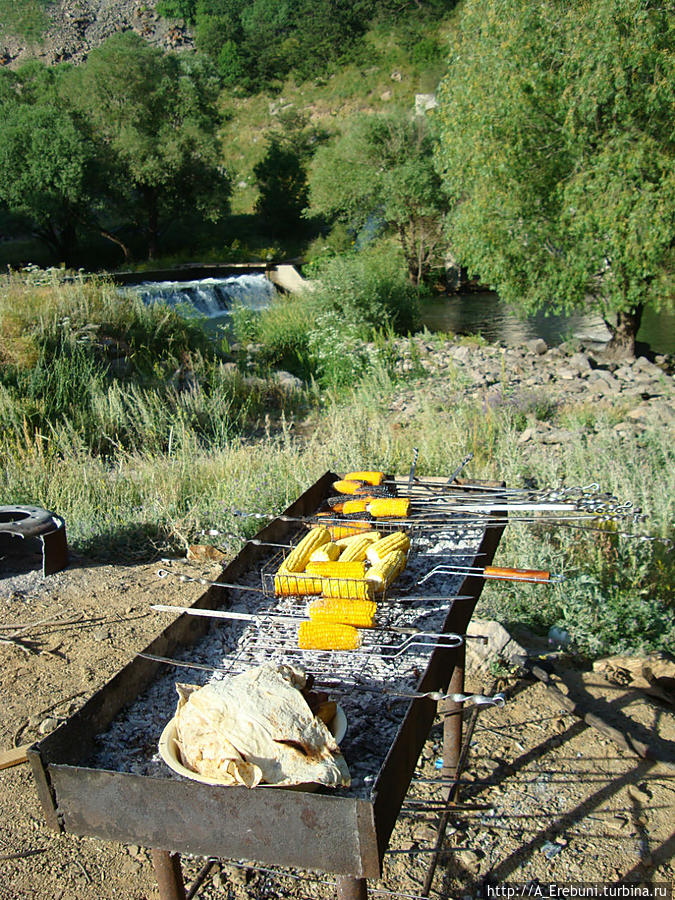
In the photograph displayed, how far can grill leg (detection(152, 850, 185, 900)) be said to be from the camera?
5.95 feet

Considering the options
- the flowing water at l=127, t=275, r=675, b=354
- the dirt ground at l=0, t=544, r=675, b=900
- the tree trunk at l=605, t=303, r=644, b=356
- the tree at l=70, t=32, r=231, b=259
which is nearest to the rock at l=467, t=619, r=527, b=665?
the dirt ground at l=0, t=544, r=675, b=900

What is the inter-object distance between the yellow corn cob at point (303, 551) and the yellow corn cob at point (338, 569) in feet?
0.24

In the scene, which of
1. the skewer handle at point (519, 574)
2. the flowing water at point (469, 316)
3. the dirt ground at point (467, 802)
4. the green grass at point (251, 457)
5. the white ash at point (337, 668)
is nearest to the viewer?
the white ash at point (337, 668)

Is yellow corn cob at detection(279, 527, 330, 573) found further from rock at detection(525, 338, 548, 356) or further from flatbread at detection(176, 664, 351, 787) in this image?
rock at detection(525, 338, 548, 356)

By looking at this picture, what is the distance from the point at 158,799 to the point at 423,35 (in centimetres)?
5727

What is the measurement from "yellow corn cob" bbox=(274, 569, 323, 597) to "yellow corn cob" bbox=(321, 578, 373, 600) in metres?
0.05

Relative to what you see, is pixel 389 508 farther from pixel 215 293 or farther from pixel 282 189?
pixel 282 189

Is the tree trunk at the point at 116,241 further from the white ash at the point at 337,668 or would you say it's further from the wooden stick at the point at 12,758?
the white ash at the point at 337,668

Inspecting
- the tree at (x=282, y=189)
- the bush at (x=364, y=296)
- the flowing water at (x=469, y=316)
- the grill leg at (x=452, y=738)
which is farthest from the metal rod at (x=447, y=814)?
the tree at (x=282, y=189)

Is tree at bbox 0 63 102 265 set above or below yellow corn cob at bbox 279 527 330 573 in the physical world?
above

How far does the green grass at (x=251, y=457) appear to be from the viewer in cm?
446

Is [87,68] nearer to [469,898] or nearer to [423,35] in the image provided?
[423,35]

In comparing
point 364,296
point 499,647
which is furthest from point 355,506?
point 364,296

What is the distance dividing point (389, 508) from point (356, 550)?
1.49 ft
